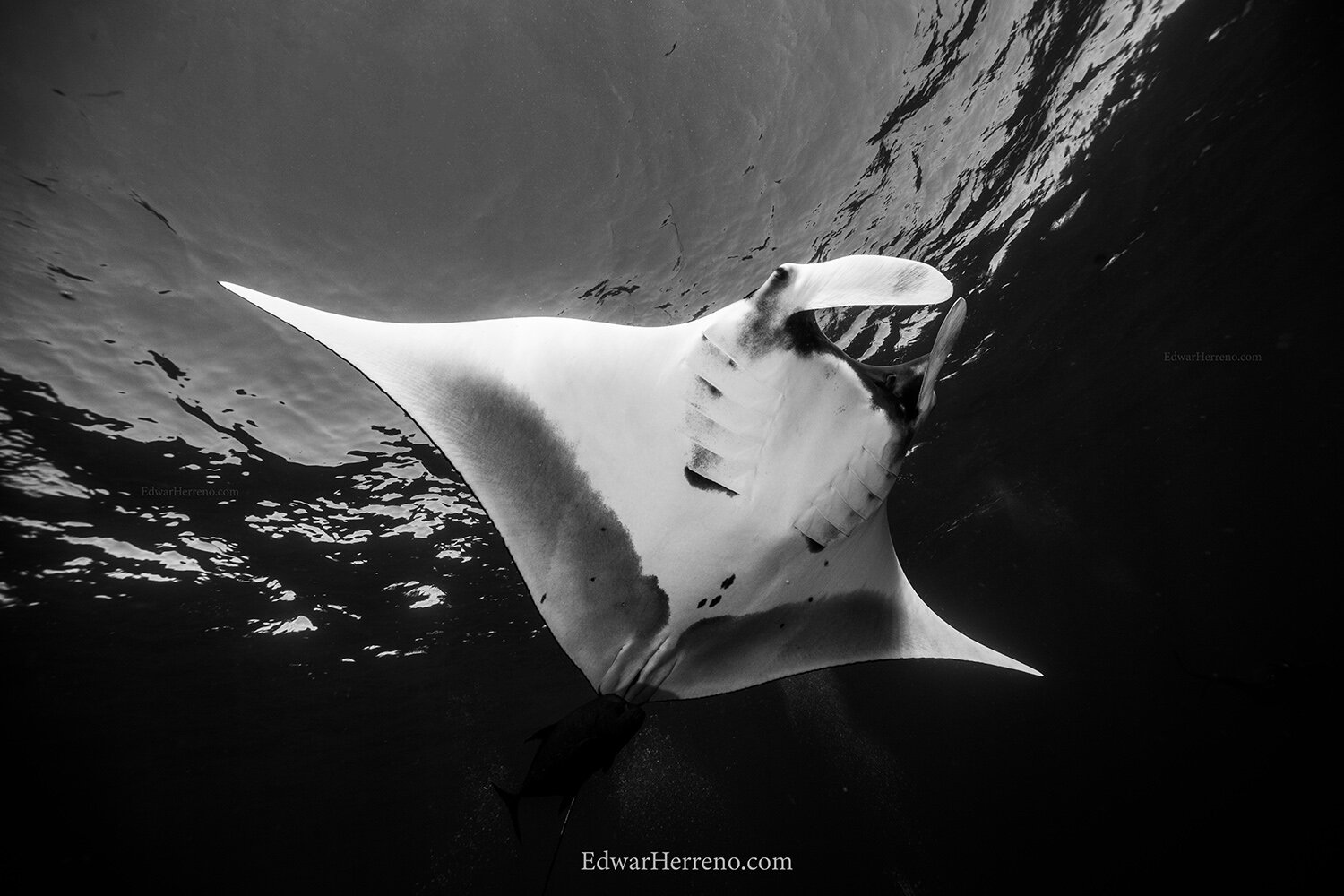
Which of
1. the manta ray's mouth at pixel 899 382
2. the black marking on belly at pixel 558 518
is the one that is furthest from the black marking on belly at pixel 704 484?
the manta ray's mouth at pixel 899 382

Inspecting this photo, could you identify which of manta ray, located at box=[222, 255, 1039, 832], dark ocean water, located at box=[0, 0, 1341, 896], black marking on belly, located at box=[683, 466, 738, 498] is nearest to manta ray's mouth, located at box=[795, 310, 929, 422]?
manta ray, located at box=[222, 255, 1039, 832]

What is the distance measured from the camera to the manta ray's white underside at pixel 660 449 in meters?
1.68

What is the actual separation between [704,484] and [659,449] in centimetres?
19

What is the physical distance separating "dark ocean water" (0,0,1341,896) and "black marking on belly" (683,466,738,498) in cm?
399

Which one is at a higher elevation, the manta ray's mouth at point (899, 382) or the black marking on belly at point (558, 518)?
the black marking on belly at point (558, 518)

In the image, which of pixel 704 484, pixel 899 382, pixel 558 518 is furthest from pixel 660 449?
pixel 899 382

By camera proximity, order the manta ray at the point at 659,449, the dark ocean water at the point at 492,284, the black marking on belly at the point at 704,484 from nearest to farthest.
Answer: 1. the manta ray at the point at 659,449
2. the black marking on belly at the point at 704,484
3. the dark ocean water at the point at 492,284

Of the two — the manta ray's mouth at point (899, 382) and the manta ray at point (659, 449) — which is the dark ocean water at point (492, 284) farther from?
the manta ray's mouth at point (899, 382)

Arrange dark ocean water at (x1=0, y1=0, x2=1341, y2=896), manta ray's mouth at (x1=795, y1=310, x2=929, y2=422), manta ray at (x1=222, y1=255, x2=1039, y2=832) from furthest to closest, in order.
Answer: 1. dark ocean water at (x1=0, y1=0, x2=1341, y2=896)
2. manta ray's mouth at (x1=795, y1=310, x2=929, y2=422)
3. manta ray at (x1=222, y1=255, x2=1039, y2=832)

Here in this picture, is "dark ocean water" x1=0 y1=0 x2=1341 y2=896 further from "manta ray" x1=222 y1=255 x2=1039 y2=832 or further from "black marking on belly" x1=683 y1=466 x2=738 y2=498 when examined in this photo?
"black marking on belly" x1=683 y1=466 x2=738 y2=498

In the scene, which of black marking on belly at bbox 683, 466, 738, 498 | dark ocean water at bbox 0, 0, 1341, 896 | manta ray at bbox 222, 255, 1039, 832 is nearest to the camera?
manta ray at bbox 222, 255, 1039, 832

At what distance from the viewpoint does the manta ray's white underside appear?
1682mm

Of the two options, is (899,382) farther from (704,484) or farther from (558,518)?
(558,518)

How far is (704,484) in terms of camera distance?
1.93 metres
